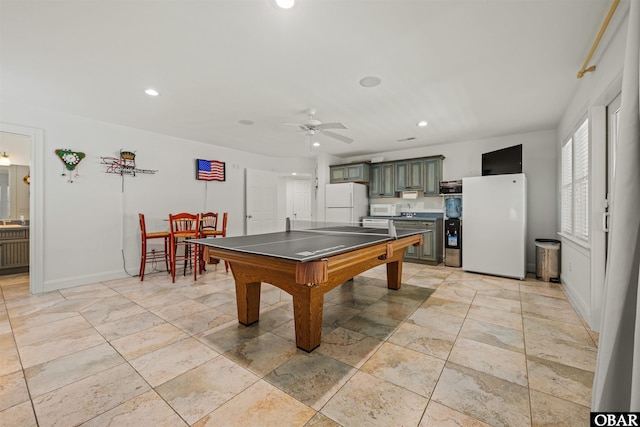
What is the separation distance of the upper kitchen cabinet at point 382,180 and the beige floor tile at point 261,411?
5.03 metres

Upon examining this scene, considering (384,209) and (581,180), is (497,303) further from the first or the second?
(384,209)

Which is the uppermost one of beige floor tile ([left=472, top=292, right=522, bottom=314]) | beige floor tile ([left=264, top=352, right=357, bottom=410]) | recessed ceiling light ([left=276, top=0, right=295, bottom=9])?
recessed ceiling light ([left=276, top=0, right=295, bottom=9])

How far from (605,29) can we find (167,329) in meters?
4.23

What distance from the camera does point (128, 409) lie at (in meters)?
1.48

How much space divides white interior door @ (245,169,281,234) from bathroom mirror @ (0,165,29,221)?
169 inches

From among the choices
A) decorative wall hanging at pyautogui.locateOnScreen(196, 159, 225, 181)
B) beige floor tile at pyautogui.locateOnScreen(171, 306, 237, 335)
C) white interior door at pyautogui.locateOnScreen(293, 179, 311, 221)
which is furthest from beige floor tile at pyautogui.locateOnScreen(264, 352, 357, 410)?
white interior door at pyautogui.locateOnScreen(293, 179, 311, 221)

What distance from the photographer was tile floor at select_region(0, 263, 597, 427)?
57.4 inches

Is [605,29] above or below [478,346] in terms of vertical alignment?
above

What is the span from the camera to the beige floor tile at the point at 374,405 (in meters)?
1.40

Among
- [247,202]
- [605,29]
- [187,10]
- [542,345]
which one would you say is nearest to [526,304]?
[542,345]

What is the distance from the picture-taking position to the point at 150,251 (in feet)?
14.9

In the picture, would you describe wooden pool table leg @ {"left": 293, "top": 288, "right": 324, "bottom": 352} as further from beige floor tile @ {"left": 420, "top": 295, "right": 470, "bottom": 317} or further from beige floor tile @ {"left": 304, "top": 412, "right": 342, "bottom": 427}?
beige floor tile @ {"left": 420, "top": 295, "right": 470, "bottom": 317}

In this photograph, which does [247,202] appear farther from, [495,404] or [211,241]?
[495,404]

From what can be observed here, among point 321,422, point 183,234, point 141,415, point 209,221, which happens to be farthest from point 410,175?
point 141,415
